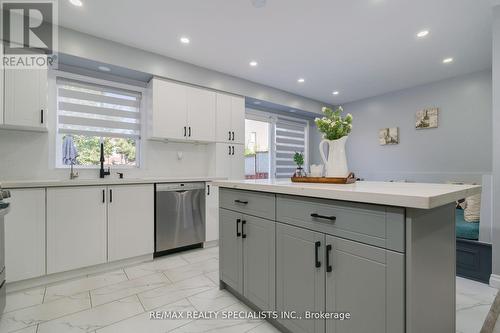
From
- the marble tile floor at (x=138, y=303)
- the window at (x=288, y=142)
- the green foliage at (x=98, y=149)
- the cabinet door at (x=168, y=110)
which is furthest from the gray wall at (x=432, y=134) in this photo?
the green foliage at (x=98, y=149)

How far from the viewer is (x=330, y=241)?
125 centimetres

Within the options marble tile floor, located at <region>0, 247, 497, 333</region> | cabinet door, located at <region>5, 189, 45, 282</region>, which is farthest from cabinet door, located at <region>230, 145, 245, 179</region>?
cabinet door, located at <region>5, 189, 45, 282</region>

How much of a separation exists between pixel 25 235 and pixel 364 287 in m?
2.82

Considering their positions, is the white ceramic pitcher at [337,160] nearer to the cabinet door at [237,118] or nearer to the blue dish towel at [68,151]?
the cabinet door at [237,118]

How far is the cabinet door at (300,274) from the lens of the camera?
1308mm

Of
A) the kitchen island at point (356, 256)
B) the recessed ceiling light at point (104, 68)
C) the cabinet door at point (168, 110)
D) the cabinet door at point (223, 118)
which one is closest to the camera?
the kitchen island at point (356, 256)

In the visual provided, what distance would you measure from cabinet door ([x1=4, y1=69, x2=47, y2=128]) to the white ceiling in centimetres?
69

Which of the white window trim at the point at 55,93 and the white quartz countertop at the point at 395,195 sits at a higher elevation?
the white window trim at the point at 55,93

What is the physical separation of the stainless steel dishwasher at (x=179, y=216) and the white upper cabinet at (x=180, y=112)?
2.50ft

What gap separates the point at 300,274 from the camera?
1.41 m

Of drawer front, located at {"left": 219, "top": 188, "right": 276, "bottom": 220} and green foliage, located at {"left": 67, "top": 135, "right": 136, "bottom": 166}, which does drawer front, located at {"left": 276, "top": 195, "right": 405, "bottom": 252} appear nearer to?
drawer front, located at {"left": 219, "top": 188, "right": 276, "bottom": 220}

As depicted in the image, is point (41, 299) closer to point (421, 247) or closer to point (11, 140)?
point (11, 140)

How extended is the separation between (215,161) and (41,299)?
8.15 feet

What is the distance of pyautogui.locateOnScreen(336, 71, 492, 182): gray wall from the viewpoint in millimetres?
3801
